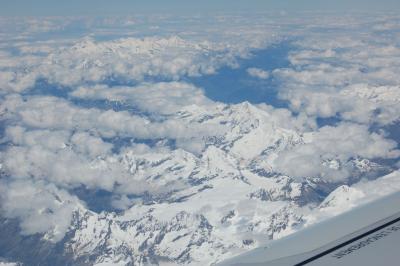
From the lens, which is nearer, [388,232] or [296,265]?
[296,265]

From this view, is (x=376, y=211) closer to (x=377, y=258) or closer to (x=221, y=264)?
(x=377, y=258)

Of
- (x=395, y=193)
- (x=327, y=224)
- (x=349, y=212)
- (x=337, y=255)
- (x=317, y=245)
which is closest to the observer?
(x=337, y=255)

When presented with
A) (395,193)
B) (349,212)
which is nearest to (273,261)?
(349,212)

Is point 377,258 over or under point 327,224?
over

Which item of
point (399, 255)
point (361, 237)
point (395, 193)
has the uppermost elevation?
point (399, 255)

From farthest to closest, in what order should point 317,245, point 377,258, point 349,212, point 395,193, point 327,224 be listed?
point 395,193 < point 349,212 < point 327,224 < point 317,245 < point 377,258

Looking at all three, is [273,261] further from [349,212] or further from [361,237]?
[349,212]
